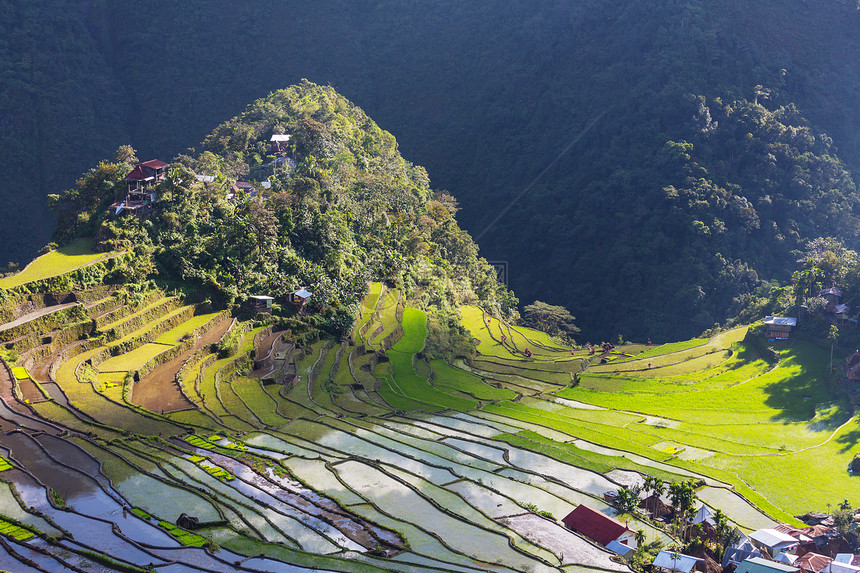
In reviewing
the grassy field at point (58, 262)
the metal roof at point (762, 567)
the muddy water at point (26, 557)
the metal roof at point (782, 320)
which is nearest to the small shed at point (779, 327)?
the metal roof at point (782, 320)

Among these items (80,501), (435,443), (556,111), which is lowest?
(435,443)

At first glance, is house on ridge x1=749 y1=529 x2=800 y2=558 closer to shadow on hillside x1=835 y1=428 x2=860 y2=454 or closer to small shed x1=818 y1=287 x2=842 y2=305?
shadow on hillside x1=835 y1=428 x2=860 y2=454

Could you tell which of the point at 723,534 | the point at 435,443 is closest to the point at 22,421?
the point at 435,443

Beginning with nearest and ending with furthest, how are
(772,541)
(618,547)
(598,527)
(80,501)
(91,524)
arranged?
(91,524), (80,501), (618,547), (772,541), (598,527)

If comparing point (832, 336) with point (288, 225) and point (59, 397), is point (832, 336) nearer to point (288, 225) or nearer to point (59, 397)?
point (288, 225)

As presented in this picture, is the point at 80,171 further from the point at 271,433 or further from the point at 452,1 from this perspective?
the point at 271,433

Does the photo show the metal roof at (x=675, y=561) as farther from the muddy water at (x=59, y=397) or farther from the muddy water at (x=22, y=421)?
the muddy water at (x=22, y=421)

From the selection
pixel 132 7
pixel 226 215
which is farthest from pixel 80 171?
pixel 226 215
